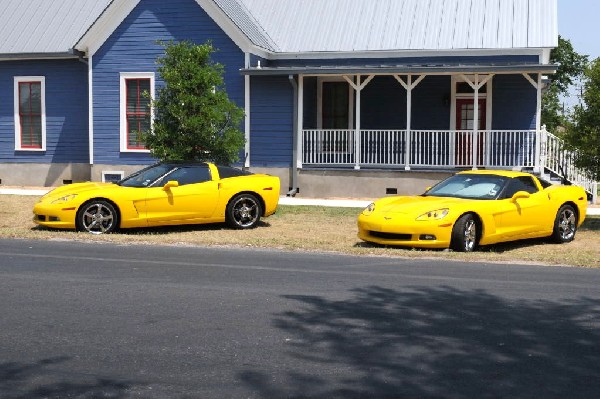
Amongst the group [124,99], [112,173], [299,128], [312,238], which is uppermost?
[124,99]

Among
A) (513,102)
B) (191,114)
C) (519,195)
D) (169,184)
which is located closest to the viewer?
(519,195)

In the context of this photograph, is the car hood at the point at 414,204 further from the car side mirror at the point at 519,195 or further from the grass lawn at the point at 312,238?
the car side mirror at the point at 519,195

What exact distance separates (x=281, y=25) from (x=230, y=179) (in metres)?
12.0

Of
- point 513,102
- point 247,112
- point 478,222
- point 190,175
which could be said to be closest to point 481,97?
point 513,102

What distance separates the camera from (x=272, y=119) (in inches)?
985

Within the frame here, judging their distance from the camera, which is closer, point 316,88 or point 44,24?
point 316,88

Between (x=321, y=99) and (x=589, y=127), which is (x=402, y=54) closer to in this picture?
(x=321, y=99)

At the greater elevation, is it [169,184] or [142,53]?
[142,53]

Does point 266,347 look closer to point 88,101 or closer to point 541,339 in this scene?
point 541,339

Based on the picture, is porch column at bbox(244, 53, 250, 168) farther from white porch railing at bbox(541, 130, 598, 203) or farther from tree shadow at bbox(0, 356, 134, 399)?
tree shadow at bbox(0, 356, 134, 399)

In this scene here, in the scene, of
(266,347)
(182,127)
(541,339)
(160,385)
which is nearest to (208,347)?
(266,347)

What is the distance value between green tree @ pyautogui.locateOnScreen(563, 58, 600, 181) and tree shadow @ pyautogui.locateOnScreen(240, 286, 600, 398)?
900cm

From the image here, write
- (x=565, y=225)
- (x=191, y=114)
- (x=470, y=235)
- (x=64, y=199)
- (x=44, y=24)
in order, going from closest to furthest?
(x=470, y=235) → (x=565, y=225) → (x=64, y=199) → (x=191, y=114) → (x=44, y=24)

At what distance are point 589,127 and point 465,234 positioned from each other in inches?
207
